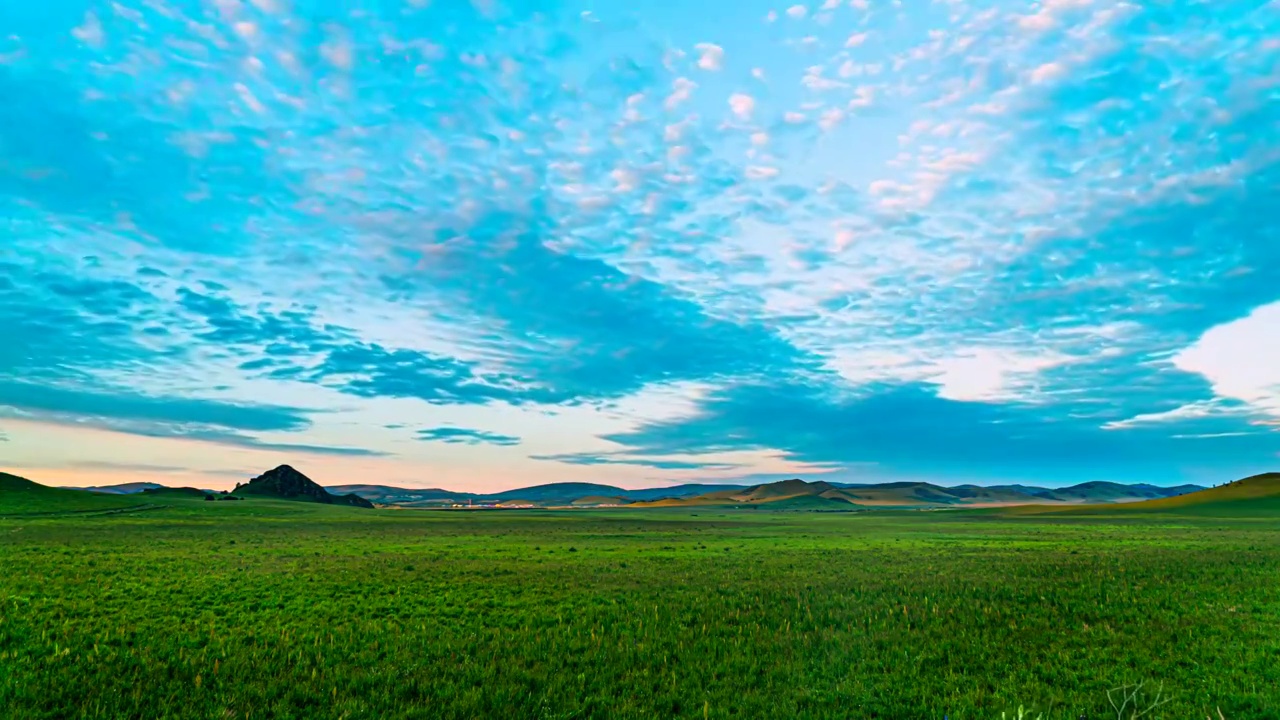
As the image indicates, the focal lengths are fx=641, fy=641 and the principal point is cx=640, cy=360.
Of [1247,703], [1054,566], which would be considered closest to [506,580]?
[1247,703]

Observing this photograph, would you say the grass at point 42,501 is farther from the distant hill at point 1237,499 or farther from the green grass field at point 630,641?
the distant hill at point 1237,499

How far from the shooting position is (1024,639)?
673 inches

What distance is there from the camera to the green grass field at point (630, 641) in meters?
12.6

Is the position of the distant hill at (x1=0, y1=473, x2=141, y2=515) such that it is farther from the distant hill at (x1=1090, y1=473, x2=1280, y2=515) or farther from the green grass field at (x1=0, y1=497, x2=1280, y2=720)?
the distant hill at (x1=1090, y1=473, x2=1280, y2=515)

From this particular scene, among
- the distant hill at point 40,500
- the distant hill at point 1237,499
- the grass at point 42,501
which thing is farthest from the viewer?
the distant hill at point 1237,499

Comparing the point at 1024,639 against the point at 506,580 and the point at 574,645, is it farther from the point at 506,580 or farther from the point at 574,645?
the point at 506,580

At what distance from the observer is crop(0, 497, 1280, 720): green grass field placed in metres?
12.6

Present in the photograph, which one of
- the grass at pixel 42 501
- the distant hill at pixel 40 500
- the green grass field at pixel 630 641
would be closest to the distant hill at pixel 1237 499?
the green grass field at pixel 630 641

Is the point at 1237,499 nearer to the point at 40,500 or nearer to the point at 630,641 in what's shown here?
the point at 630,641

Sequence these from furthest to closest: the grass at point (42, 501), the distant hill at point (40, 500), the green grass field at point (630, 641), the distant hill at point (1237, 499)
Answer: the distant hill at point (1237, 499) < the distant hill at point (40, 500) < the grass at point (42, 501) < the green grass field at point (630, 641)

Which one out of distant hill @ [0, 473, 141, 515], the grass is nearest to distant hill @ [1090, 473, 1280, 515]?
the grass

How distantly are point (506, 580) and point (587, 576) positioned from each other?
377 cm

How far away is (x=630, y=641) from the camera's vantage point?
16.9 m

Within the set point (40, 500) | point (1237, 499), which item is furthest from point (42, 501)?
point (1237, 499)
